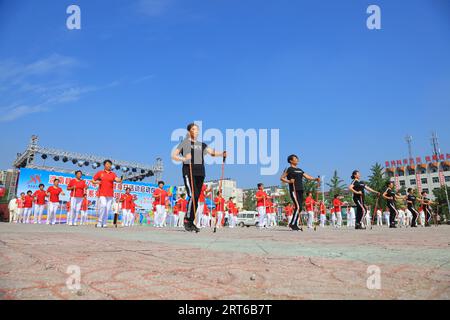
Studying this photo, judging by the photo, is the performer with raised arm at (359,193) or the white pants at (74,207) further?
the white pants at (74,207)

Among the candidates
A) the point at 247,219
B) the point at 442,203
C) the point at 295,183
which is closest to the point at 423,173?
the point at 442,203

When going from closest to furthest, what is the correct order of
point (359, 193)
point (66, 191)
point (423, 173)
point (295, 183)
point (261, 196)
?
1. point (295, 183)
2. point (359, 193)
3. point (261, 196)
4. point (66, 191)
5. point (423, 173)

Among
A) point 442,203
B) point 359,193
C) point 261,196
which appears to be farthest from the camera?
point 442,203

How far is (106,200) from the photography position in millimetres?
9516

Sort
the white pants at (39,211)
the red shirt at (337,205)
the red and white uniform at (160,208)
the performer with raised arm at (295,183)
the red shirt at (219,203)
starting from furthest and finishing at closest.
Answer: the red shirt at (337,205), the red shirt at (219,203), the white pants at (39,211), the red and white uniform at (160,208), the performer with raised arm at (295,183)

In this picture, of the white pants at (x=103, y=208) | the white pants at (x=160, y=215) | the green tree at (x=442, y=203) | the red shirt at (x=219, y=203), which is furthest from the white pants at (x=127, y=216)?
the green tree at (x=442, y=203)

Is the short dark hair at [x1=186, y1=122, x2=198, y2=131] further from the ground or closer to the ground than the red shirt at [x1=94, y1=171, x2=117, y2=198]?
further from the ground

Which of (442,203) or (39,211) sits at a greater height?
(442,203)

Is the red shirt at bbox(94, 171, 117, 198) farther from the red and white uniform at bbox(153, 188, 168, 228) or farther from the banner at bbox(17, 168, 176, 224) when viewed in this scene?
the banner at bbox(17, 168, 176, 224)

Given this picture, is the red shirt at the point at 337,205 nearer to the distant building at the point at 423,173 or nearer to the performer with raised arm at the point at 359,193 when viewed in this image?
the performer with raised arm at the point at 359,193

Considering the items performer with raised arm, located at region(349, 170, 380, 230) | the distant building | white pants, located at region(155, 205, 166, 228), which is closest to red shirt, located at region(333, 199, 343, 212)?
performer with raised arm, located at region(349, 170, 380, 230)

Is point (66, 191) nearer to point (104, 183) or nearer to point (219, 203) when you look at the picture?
point (219, 203)
